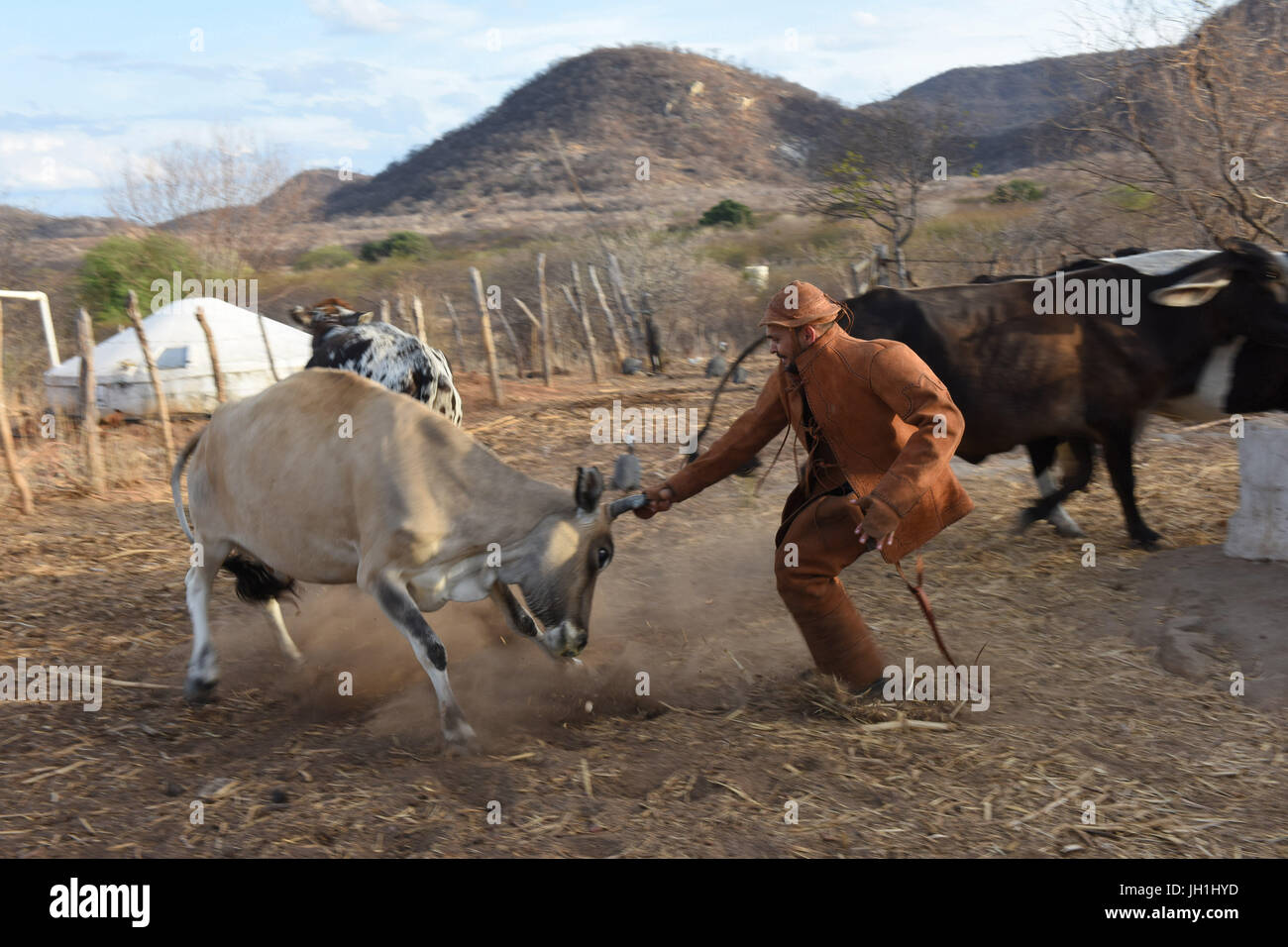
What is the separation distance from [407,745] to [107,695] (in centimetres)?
173

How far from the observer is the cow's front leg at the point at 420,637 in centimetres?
444

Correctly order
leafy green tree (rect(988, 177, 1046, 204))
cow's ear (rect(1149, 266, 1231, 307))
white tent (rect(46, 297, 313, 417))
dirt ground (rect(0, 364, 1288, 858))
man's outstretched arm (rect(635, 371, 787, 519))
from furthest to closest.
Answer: leafy green tree (rect(988, 177, 1046, 204)), white tent (rect(46, 297, 313, 417)), cow's ear (rect(1149, 266, 1231, 307)), man's outstretched arm (rect(635, 371, 787, 519)), dirt ground (rect(0, 364, 1288, 858))

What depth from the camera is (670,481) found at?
4.89 metres

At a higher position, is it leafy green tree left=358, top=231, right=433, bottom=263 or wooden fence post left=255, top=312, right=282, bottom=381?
leafy green tree left=358, top=231, right=433, bottom=263

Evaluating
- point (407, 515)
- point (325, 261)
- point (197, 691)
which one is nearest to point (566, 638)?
point (407, 515)

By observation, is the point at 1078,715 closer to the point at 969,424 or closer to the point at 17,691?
the point at 969,424

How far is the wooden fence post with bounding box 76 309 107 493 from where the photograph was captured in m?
10.4

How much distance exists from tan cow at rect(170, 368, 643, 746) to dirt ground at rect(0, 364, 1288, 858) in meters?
0.47

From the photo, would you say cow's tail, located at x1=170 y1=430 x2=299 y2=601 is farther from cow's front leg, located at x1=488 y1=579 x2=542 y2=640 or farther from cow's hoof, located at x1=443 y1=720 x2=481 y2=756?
cow's hoof, located at x1=443 y1=720 x2=481 y2=756

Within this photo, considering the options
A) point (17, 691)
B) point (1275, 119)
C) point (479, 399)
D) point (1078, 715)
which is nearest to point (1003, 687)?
point (1078, 715)

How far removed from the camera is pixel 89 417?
34.3 ft

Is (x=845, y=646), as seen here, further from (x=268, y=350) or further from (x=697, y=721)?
(x=268, y=350)

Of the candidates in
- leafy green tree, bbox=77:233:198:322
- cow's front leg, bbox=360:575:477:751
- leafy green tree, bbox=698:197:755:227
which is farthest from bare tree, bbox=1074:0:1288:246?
leafy green tree, bbox=698:197:755:227

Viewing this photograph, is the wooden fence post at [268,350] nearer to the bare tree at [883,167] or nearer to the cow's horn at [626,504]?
the bare tree at [883,167]
